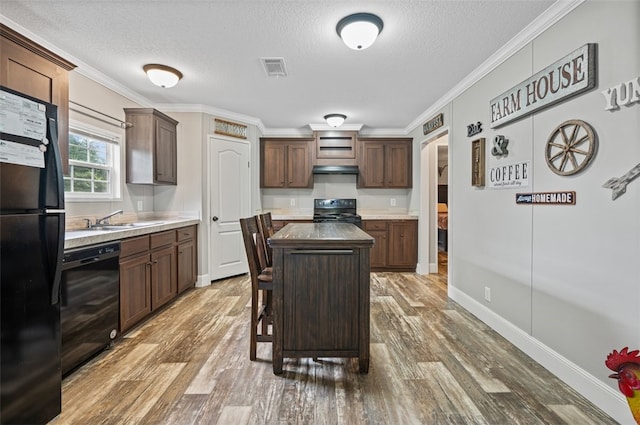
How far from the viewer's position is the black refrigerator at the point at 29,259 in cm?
138

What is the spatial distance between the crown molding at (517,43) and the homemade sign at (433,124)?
0.17 m

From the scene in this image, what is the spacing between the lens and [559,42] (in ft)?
6.67

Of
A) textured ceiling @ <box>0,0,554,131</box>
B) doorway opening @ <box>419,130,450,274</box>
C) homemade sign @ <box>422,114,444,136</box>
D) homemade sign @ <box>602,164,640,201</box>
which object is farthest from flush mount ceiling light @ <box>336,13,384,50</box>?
doorway opening @ <box>419,130,450,274</box>

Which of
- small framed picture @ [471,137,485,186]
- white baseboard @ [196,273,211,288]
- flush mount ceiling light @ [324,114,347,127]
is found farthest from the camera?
flush mount ceiling light @ [324,114,347,127]

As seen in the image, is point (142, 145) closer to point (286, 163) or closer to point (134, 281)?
point (134, 281)

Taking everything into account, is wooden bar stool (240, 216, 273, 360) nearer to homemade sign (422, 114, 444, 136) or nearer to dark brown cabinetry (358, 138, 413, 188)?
homemade sign (422, 114, 444, 136)

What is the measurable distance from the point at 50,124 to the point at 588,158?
9.78 ft

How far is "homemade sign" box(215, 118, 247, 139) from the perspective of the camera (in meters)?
4.38

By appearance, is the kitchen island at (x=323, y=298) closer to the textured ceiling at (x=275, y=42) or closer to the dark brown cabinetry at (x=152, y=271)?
the dark brown cabinetry at (x=152, y=271)

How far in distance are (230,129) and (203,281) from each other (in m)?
2.23

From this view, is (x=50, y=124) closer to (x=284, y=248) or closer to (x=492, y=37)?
(x=284, y=248)


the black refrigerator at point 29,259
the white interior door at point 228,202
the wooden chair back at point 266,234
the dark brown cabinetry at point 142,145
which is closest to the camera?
the black refrigerator at point 29,259

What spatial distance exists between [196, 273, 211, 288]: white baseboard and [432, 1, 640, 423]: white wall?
3381 mm

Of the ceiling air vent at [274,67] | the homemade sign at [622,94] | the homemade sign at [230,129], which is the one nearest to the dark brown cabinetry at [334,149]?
the homemade sign at [230,129]
